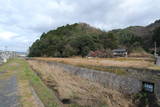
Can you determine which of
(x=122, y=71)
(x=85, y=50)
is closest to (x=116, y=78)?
(x=122, y=71)

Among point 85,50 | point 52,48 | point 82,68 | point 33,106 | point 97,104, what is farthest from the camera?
point 52,48

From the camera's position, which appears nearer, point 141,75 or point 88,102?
point 88,102

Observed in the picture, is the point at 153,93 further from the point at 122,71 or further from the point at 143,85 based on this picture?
the point at 122,71

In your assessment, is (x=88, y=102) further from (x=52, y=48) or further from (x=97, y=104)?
(x=52, y=48)

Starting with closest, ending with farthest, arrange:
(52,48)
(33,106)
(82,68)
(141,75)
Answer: (33,106)
(141,75)
(82,68)
(52,48)

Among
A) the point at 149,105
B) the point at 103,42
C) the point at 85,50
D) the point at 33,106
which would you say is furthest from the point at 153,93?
the point at 103,42

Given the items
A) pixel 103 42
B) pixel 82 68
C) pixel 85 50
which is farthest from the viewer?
pixel 103 42

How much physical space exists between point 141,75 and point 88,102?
262 cm

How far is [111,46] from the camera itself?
38.3 metres

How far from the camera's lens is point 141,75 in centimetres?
612

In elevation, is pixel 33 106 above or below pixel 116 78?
below

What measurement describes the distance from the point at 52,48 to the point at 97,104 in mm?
39250

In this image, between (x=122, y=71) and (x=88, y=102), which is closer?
(x=88, y=102)

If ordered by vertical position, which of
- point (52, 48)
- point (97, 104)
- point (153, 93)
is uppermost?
point (52, 48)
